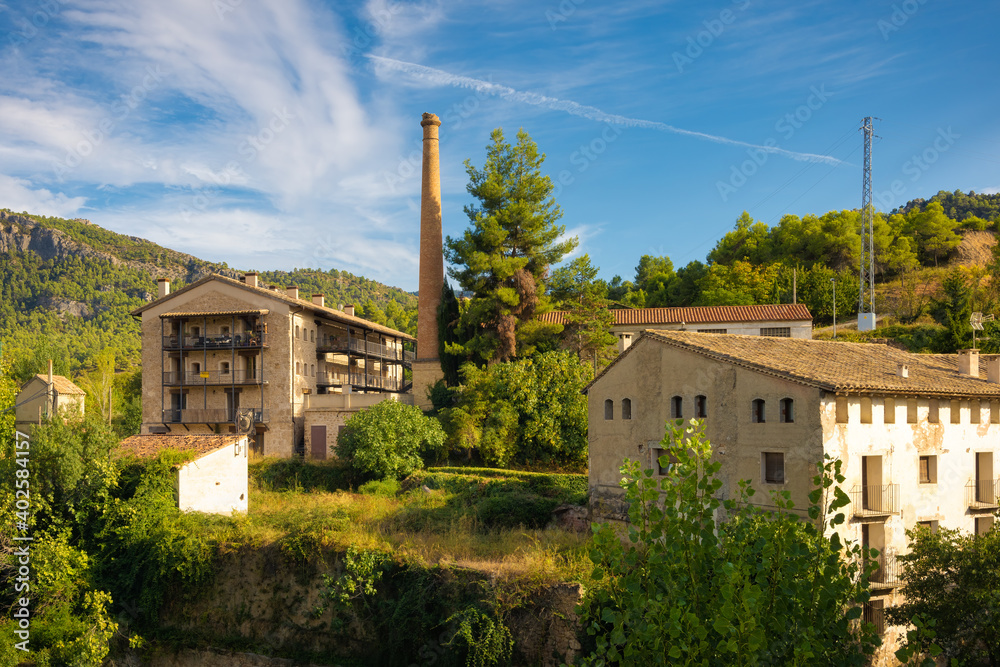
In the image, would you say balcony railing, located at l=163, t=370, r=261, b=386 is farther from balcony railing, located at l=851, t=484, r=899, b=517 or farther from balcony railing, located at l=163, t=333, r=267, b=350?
balcony railing, located at l=851, t=484, r=899, b=517

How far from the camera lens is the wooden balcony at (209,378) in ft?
130

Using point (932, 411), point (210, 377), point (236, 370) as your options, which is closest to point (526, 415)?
point (236, 370)

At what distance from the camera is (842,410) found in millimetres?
20234

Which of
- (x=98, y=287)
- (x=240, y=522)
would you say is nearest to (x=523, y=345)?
(x=240, y=522)

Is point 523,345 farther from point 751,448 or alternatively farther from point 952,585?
point 952,585

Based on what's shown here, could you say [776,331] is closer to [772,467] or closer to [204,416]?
[772,467]

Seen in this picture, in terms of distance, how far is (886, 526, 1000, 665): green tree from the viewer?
16000mm

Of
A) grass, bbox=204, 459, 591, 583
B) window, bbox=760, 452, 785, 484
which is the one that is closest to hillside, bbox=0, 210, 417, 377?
grass, bbox=204, 459, 591, 583

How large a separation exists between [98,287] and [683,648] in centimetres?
11252

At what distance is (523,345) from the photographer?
41438 millimetres

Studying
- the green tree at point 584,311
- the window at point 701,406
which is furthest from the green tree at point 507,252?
the window at point 701,406

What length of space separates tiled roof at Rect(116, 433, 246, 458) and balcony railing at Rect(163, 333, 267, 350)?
10536mm

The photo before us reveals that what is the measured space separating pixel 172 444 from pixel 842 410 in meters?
24.7

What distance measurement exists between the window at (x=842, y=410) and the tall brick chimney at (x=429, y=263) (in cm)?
2797
